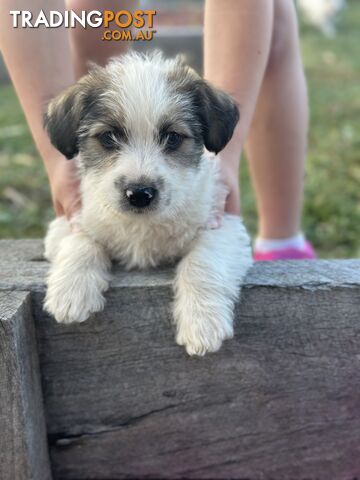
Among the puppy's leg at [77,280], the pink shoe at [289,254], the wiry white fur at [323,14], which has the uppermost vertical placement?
the puppy's leg at [77,280]

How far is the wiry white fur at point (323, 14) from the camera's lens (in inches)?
556

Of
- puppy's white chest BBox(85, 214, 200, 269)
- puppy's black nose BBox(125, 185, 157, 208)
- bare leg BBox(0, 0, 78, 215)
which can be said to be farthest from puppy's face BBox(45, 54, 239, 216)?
bare leg BBox(0, 0, 78, 215)

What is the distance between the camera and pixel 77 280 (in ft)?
8.67

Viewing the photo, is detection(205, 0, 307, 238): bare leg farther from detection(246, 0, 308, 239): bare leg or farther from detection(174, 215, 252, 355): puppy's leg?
detection(174, 215, 252, 355): puppy's leg

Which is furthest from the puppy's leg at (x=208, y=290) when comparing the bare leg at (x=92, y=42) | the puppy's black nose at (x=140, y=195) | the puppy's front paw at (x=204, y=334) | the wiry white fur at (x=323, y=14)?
the wiry white fur at (x=323, y=14)

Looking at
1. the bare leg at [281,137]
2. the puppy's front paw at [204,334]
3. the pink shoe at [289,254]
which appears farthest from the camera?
the pink shoe at [289,254]

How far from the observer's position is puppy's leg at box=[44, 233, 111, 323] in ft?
8.34

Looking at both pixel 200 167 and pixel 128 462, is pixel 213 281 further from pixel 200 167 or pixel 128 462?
pixel 128 462

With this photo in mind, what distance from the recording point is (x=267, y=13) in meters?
3.15

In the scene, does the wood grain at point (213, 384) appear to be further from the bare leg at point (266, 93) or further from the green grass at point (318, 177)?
the green grass at point (318, 177)

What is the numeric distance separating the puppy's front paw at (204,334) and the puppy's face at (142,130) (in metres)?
0.48

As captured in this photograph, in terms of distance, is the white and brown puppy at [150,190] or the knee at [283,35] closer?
the white and brown puppy at [150,190]

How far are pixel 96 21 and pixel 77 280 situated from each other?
1629 mm

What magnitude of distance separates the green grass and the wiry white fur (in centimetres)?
523
